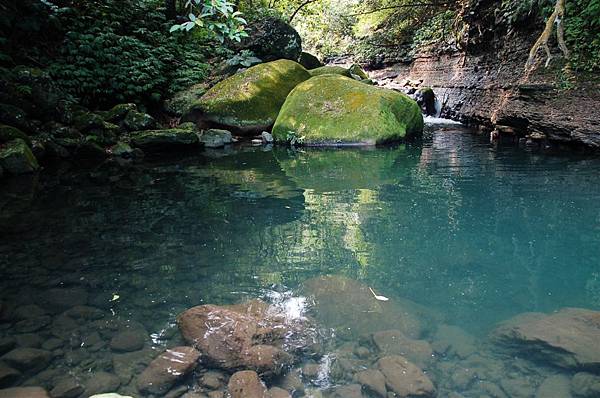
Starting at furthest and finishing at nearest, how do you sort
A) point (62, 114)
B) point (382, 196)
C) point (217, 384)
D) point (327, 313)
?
point (62, 114)
point (382, 196)
point (327, 313)
point (217, 384)

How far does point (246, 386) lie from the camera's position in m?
2.30

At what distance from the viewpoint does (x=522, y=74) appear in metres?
9.52

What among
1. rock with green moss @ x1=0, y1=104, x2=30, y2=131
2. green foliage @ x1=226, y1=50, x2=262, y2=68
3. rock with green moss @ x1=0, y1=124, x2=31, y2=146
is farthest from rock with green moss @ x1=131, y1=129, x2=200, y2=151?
green foliage @ x1=226, y1=50, x2=262, y2=68

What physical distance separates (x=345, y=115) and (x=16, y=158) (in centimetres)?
672

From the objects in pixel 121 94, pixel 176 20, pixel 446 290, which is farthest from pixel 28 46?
pixel 446 290

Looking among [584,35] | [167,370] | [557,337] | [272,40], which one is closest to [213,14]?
[167,370]

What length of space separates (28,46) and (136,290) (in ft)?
33.2

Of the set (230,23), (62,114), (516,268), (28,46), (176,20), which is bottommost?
(516,268)

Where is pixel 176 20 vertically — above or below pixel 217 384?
above

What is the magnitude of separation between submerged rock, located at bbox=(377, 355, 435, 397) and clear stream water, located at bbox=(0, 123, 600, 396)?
0.16 m

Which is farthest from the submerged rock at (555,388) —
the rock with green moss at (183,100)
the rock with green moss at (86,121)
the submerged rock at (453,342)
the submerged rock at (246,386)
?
the rock with green moss at (183,100)

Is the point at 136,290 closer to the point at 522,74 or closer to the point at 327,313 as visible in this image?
the point at 327,313

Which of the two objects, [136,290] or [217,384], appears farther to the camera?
[136,290]

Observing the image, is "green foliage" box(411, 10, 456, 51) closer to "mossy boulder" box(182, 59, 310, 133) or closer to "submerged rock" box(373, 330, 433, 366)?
"mossy boulder" box(182, 59, 310, 133)
